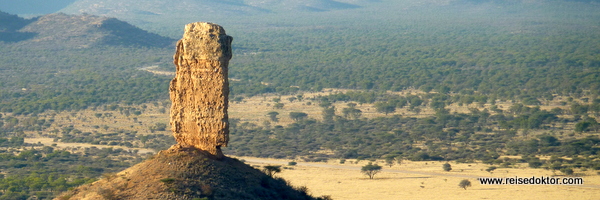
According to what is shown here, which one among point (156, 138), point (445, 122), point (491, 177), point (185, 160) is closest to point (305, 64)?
point (445, 122)

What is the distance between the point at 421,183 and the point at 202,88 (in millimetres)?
19374

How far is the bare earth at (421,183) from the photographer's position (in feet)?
105

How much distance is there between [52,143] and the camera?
168 feet

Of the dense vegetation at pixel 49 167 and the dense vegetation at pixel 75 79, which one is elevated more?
the dense vegetation at pixel 49 167

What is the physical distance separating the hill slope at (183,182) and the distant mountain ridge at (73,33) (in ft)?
352

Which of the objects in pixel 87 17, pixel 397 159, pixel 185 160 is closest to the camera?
pixel 185 160

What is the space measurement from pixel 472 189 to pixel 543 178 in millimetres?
3671

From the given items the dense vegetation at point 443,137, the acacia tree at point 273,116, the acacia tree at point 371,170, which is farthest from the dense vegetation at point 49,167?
the acacia tree at point 273,116

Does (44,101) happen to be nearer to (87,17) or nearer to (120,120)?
(120,120)

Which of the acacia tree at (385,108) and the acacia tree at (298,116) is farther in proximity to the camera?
the acacia tree at (385,108)

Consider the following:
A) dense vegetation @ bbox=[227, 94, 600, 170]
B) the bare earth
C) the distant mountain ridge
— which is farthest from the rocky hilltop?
the distant mountain ridge

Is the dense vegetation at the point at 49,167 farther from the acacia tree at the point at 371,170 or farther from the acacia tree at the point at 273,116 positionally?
the acacia tree at the point at 273,116

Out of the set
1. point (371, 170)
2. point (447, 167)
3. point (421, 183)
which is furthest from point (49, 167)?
point (447, 167)

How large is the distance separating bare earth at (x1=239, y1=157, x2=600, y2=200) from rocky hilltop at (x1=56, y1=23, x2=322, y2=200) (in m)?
13.6
